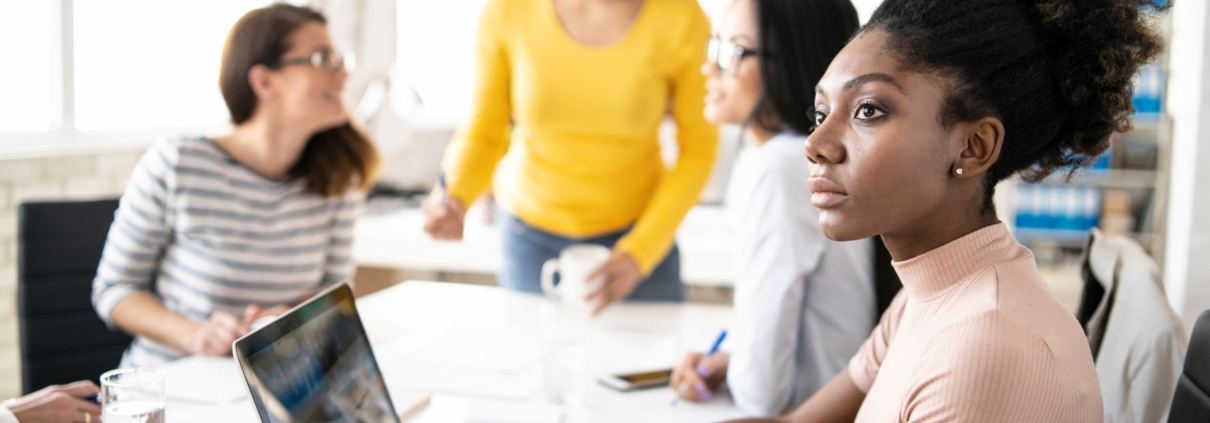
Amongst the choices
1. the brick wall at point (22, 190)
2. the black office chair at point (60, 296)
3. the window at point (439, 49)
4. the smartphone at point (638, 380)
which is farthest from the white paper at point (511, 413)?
the window at point (439, 49)

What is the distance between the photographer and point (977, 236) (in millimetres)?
962

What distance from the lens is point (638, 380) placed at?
5.24 ft

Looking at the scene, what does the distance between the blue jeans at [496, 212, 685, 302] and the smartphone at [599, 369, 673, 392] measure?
662 millimetres

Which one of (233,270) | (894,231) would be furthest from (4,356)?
(894,231)

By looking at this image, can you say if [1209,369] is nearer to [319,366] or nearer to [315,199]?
[319,366]

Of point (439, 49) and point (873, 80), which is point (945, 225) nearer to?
point (873, 80)

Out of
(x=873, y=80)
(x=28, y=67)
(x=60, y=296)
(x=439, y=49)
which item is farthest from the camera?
(x=439, y=49)

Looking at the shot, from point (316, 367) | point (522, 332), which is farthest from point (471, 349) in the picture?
point (316, 367)

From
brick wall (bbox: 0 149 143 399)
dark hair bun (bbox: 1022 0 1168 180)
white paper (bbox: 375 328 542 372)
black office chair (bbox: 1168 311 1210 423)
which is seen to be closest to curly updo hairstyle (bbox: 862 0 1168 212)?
dark hair bun (bbox: 1022 0 1168 180)

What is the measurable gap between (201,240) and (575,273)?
2.41ft

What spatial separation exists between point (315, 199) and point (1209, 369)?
1.64 m


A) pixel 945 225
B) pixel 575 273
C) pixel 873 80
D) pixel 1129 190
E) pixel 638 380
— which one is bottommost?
pixel 1129 190

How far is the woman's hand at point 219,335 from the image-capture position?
1.70m

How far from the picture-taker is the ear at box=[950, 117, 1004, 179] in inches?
36.1
